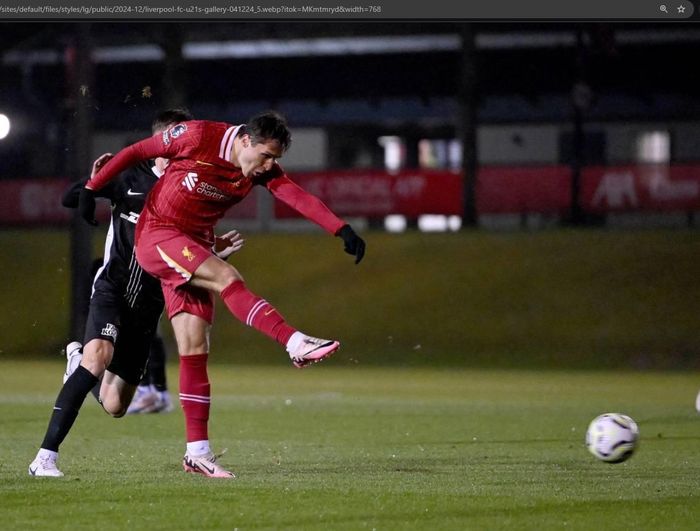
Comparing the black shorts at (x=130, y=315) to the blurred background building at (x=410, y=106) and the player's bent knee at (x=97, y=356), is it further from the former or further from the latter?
the blurred background building at (x=410, y=106)

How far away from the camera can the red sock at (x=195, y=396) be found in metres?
8.16

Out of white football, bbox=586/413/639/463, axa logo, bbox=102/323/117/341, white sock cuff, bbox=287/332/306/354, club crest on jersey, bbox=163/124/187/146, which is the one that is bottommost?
white football, bbox=586/413/639/463

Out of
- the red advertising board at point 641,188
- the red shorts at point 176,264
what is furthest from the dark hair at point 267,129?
the red advertising board at point 641,188

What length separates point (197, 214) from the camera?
8250 mm

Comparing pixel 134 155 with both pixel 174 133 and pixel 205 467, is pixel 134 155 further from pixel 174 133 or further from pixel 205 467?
pixel 205 467

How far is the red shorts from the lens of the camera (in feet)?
26.3

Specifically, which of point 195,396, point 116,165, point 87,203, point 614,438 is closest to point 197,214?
point 116,165

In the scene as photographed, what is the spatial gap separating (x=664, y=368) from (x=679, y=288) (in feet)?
9.49

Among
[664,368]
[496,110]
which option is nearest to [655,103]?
[496,110]

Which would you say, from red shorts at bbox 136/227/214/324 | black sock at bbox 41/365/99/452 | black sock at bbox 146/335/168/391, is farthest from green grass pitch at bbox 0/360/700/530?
red shorts at bbox 136/227/214/324

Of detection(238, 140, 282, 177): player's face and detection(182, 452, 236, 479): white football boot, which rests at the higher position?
detection(238, 140, 282, 177): player's face

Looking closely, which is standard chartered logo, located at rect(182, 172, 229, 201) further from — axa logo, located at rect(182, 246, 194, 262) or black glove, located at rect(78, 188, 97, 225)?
black glove, located at rect(78, 188, 97, 225)

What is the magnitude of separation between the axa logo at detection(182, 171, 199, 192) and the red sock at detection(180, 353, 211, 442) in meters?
1.02

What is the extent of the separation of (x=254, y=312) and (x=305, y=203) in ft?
2.78
